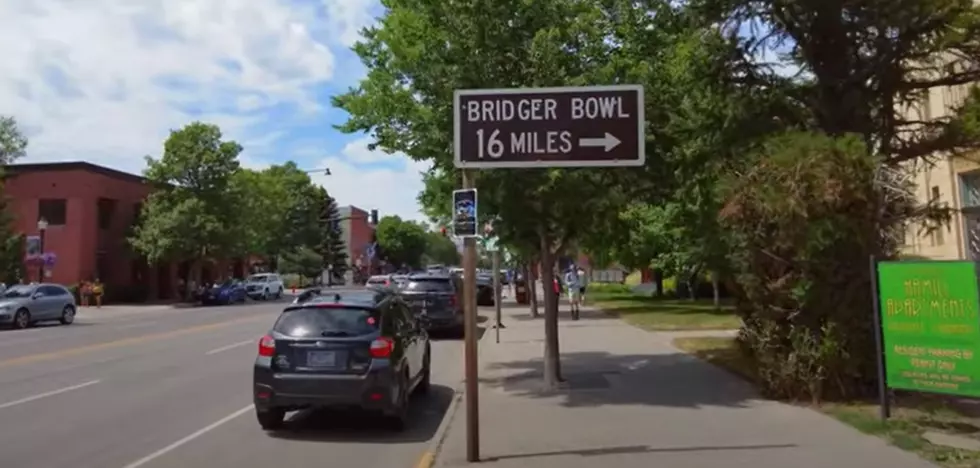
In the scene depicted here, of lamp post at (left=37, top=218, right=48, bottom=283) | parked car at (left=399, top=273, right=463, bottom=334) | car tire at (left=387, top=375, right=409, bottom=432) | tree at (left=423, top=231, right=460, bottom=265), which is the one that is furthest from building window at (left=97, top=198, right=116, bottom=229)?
tree at (left=423, top=231, right=460, bottom=265)

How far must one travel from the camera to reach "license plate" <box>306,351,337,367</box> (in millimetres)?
9664

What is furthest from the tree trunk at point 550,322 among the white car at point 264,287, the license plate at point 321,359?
the white car at point 264,287

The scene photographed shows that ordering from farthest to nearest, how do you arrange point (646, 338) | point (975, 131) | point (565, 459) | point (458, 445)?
point (646, 338)
point (975, 131)
point (458, 445)
point (565, 459)

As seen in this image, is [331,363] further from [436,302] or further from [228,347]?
[436,302]

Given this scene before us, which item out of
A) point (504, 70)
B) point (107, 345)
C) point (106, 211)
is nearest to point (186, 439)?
point (504, 70)

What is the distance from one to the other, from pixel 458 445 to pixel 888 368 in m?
4.73

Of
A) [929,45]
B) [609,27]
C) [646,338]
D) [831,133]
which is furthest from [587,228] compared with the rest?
[646,338]

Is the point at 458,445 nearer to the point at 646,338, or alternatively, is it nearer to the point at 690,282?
the point at 646,338

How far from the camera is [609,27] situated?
12.8m

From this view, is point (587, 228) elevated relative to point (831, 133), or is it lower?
lower

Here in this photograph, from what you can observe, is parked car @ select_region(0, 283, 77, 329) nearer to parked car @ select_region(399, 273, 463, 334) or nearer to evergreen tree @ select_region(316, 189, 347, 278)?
parked car @ select_region(399, 273, 463, 334)

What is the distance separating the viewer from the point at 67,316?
33.9 m

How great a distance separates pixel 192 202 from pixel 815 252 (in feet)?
152

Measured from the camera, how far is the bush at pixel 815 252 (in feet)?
34.8
